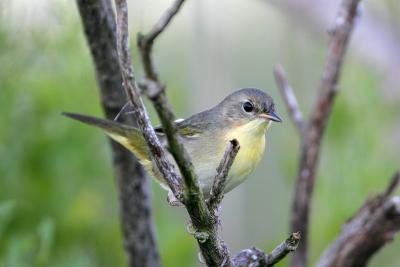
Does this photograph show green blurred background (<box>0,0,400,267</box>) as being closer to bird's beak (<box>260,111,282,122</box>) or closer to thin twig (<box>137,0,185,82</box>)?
bird's beak (<box>260,111,282,122</box>)

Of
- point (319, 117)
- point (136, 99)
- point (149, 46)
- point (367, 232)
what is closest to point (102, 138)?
point (319, 117)

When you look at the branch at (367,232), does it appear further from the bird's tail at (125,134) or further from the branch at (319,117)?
the bird's tail at (125,134)

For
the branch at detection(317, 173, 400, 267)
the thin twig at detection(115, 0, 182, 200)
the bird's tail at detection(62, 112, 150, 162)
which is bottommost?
the branch at detection(317, 173, 400, 267)

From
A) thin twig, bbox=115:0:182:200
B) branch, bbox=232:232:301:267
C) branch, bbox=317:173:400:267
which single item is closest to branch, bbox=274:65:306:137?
branch, bbox=317:173:400:267

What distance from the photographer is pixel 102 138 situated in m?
3.14

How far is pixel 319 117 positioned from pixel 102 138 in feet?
3.06

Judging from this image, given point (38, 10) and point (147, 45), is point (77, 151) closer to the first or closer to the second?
point (38, 10)

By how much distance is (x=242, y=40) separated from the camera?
15.8 feet

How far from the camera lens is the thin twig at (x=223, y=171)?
1538mm

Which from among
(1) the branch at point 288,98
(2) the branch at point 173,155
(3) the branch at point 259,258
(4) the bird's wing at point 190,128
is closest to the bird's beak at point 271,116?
(1) the branch at point 288,98

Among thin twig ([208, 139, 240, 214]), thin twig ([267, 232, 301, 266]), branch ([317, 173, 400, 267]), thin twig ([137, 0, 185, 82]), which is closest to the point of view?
thin twig ([137, 0, 185, 82])

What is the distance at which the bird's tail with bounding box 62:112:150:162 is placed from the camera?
8.23 ft

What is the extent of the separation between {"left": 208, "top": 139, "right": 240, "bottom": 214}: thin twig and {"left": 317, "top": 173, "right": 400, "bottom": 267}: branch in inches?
33.6

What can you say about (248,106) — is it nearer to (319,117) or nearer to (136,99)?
(319,117)
